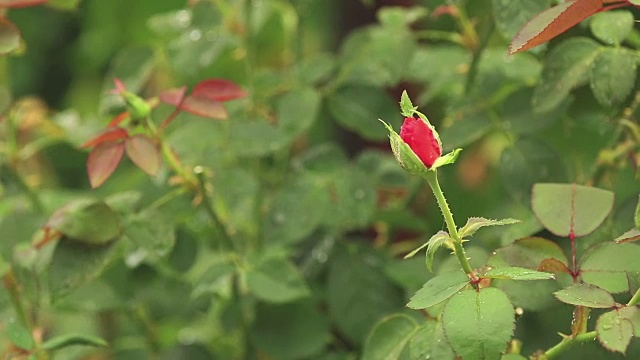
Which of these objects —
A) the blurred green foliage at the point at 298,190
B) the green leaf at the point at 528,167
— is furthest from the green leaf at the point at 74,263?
the green leaf at the point at 528,167

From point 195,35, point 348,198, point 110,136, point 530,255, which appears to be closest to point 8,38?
point 110,136

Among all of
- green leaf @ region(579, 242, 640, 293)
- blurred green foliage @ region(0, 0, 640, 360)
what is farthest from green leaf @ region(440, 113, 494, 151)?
green leaf @ region(579, 242, 640, 293)

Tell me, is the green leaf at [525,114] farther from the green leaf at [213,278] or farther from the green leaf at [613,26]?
the green leaf at [213,278]

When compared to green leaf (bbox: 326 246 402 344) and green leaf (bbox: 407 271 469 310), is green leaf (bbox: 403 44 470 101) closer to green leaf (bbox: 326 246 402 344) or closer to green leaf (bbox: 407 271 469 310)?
green leaf (bbox: 326 246 402 344)

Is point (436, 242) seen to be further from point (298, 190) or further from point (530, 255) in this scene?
point (298, 190)

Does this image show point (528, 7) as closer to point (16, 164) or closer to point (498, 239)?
point (498, 239)

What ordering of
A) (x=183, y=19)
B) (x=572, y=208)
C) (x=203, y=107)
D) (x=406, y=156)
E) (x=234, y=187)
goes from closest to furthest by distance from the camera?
(x=406, y=156)
(x=572, y=208)
(x=203, y=107)
(x=234, y=187)
(x=183, y=19)
